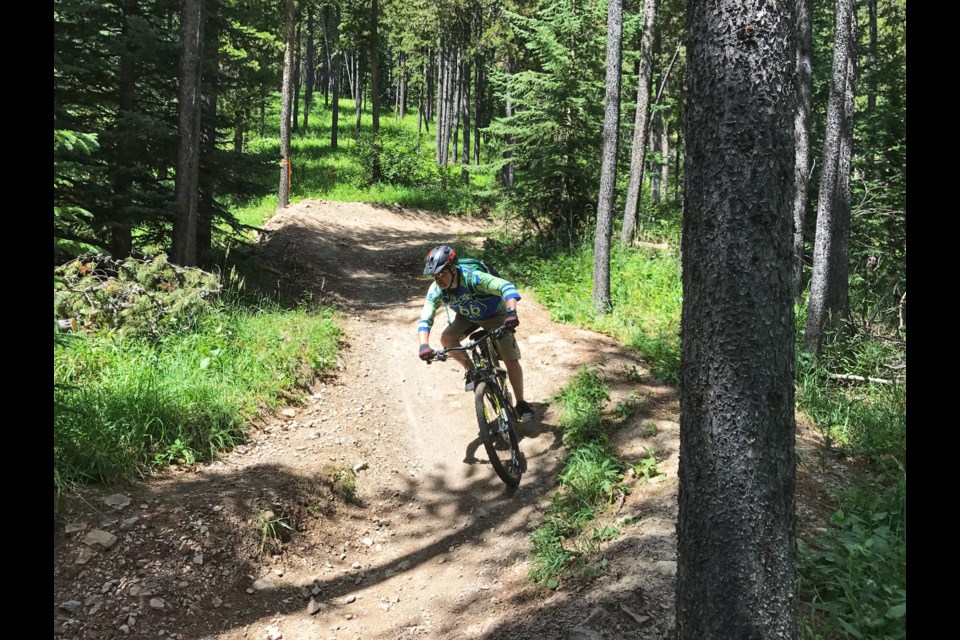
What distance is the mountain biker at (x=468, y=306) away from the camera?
626cm

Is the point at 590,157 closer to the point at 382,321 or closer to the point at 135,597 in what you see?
the point at 382,321

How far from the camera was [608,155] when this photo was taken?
1073cm

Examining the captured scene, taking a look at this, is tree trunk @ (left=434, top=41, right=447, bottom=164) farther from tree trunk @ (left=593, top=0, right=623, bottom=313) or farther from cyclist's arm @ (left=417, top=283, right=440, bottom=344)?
cyclist's arm @ (left=417, top=283, right=440, bottom=344)

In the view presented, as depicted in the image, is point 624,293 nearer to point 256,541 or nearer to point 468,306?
point 468,306

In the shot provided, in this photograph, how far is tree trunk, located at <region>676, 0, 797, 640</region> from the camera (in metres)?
2.64

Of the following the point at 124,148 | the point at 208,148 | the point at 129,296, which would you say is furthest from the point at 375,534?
the point at 208,148

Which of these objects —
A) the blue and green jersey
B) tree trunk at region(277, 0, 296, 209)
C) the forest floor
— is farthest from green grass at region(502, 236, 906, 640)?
tree trunk at region(277, 0, 296, 209)

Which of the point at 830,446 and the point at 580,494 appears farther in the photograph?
the point at 830,446

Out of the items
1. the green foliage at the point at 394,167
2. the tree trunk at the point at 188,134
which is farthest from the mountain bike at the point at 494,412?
the green foliage at the point at 394,167

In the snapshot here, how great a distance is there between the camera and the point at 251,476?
6.02m

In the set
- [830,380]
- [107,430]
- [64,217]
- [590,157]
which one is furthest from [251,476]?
[590,157]

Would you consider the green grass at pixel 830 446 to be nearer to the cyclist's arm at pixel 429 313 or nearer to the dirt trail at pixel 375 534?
the dirt trail at pixel 375 534

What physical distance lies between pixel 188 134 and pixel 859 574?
11.6 metres

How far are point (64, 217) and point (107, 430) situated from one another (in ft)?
10.5
